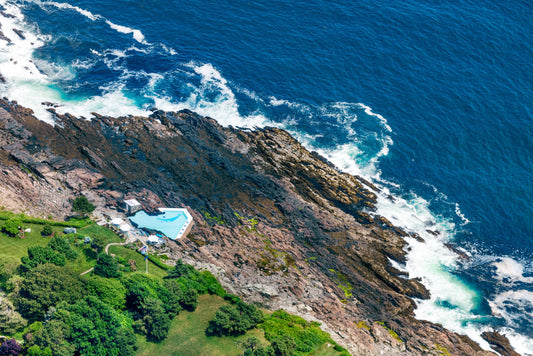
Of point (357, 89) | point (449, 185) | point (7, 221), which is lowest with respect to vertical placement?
point (7, 221)

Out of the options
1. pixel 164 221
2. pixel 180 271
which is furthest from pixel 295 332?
pixel 164 221

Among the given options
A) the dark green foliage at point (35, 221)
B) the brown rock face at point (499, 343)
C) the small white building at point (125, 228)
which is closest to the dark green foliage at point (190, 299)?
the small white building at point (125, 228)

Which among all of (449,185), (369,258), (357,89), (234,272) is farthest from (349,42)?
(234,272)

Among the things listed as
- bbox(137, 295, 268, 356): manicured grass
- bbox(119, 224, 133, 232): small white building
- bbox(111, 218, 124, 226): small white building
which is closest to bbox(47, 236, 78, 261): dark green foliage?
bbox(111, 218, 124, 226): small white building

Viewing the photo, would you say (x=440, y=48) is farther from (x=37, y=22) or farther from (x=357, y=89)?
(x=37, y=22)

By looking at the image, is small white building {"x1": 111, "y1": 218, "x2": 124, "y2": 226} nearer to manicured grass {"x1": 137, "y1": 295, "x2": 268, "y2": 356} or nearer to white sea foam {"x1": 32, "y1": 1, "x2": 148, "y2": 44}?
manicured grass {"x1": 137, "y1": 295, "x2": 268, "y2": 356}

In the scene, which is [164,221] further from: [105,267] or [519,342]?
[519,342]
